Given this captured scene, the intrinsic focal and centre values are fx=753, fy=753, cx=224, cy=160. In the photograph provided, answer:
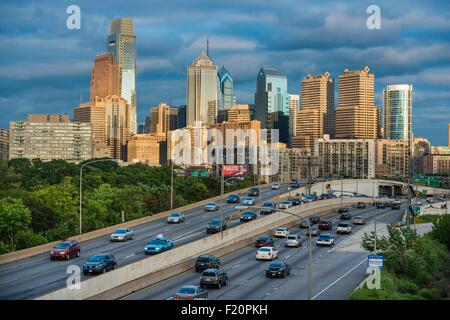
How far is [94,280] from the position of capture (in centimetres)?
3603

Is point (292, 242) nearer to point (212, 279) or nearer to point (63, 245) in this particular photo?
point (63, 245)

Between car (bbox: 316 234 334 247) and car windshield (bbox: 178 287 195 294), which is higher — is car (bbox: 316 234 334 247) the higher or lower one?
the lower one

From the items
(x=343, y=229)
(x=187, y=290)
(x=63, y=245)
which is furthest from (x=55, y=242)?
(x=343, y=229)

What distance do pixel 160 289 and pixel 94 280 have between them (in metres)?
6.52

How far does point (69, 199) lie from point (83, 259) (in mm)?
29543

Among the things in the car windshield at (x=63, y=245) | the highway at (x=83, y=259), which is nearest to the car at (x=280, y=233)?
the highway at (x=83, y=259)

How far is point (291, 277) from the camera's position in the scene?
48188 millimetres

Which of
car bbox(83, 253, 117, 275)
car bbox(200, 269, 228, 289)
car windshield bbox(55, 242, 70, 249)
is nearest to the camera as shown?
car bbox(200, 269, 228, 289)

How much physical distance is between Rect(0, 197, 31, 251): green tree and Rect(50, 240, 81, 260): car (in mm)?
10059

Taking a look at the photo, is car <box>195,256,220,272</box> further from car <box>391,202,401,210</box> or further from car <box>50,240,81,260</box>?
car <box>391,202,401,210</box>

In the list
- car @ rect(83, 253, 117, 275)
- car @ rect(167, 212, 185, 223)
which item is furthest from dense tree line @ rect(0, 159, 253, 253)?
car @ rect(83, 253, 117, 275)

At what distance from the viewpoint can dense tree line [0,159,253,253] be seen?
203ft

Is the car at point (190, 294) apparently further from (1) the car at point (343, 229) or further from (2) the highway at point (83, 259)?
(1) the car at point (343, 229)
